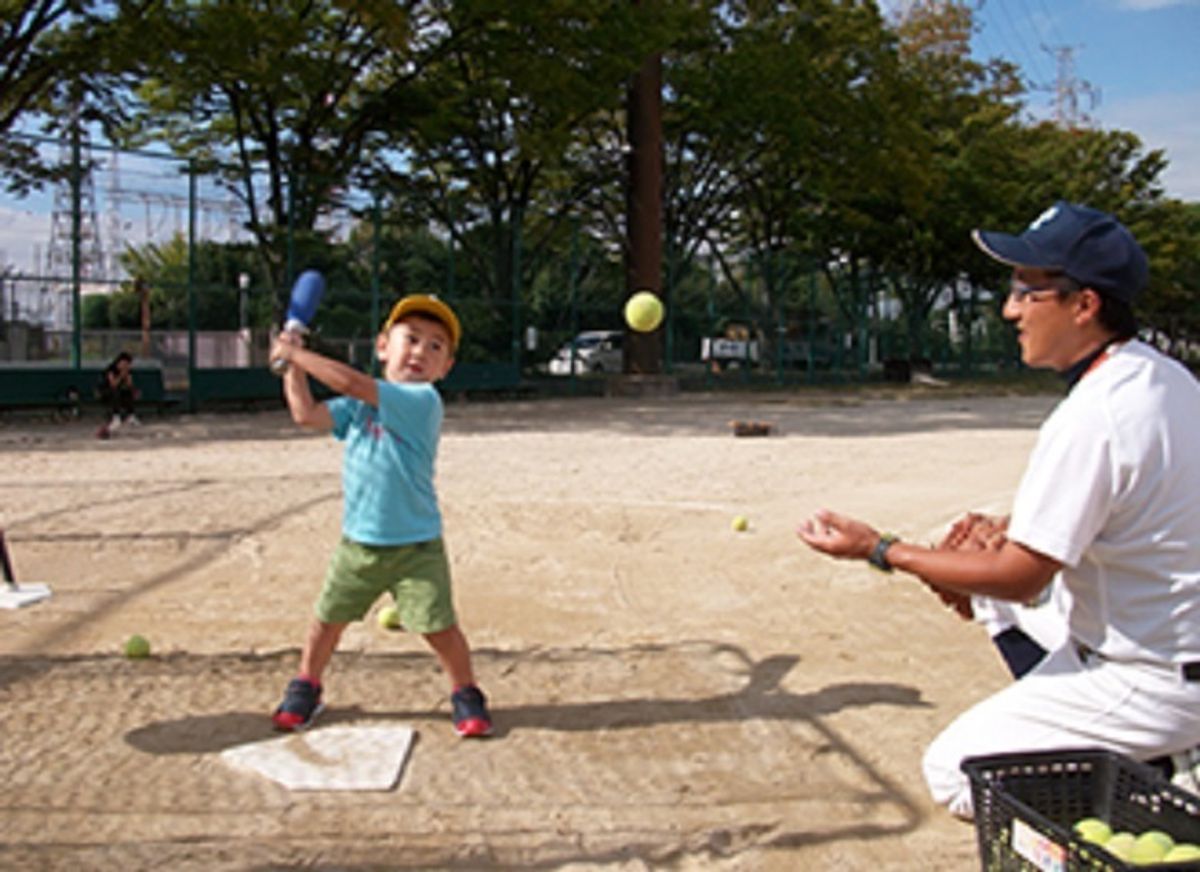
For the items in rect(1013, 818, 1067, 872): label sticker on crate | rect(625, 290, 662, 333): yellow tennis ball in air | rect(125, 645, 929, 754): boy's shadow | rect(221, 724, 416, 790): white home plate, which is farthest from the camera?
rect(625, 290, 662, 333): yellow tennis ball in air

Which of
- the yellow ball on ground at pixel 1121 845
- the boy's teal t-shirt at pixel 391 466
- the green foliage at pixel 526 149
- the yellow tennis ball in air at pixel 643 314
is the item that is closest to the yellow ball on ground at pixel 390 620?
the boy's teal t-shirt at pixel 391 466

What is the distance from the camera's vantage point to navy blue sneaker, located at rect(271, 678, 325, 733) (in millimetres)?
3939

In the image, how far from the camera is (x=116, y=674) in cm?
453

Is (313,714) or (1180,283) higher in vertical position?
(1180,283)

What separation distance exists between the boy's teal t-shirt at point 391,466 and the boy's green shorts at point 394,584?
57 millimetres

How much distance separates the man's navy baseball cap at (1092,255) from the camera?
272 centimetres

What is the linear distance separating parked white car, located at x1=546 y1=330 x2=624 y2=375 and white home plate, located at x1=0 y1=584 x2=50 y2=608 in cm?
1946

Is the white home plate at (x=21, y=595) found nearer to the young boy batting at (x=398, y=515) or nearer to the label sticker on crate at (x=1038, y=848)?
the young boy batting at (x=398, y=515)

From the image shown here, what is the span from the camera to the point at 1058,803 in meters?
2.68

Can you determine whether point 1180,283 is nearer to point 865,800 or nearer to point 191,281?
point 191,281

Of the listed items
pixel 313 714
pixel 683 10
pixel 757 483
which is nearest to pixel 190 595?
pixel 313 714

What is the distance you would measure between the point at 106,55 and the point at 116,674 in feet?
51.2

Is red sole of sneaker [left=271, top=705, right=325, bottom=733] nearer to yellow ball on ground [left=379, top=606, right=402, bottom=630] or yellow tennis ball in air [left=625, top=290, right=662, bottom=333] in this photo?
yellow ball on ground [left=379, top=606, right=402, bottom=630]

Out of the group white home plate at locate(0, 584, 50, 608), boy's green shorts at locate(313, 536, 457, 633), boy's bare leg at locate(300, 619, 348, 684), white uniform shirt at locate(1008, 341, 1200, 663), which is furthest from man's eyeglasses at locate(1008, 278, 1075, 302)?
white home plate at locate(0, 584, 50, 608)
